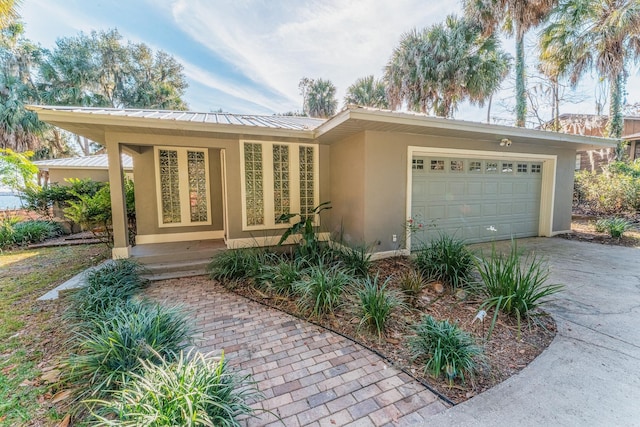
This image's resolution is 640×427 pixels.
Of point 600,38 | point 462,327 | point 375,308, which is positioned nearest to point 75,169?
point 375,308

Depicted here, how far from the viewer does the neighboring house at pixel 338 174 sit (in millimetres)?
5176

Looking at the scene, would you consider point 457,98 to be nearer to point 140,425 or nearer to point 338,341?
point 338,341

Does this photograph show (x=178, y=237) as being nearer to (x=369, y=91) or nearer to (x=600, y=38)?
(x=369, y=91)

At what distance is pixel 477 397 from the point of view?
202cm

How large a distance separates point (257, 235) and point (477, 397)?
5.11 metres

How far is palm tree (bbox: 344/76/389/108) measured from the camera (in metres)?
15.1

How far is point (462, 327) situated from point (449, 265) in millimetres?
1323

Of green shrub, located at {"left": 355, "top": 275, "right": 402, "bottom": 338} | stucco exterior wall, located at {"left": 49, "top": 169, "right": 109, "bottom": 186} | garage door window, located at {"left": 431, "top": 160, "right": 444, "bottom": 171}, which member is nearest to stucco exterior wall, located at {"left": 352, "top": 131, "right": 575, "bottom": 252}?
garage door window, located at {"left": 431, "top": 160, "right": 444, "bottom": 171}

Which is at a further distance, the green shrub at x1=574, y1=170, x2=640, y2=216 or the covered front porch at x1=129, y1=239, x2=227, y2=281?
the green shrub at x1=574, y1=170, x2=640, y2=216

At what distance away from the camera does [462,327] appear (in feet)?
9.90

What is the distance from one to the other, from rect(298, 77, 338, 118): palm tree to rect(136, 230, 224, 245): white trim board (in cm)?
1437

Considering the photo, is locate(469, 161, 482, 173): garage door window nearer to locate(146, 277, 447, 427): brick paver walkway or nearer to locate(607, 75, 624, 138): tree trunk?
locate(146, 277, 447, 427): brick paver walkway

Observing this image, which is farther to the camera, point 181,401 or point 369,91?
point 369,91

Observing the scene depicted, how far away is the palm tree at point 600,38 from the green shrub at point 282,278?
13.0 metres
